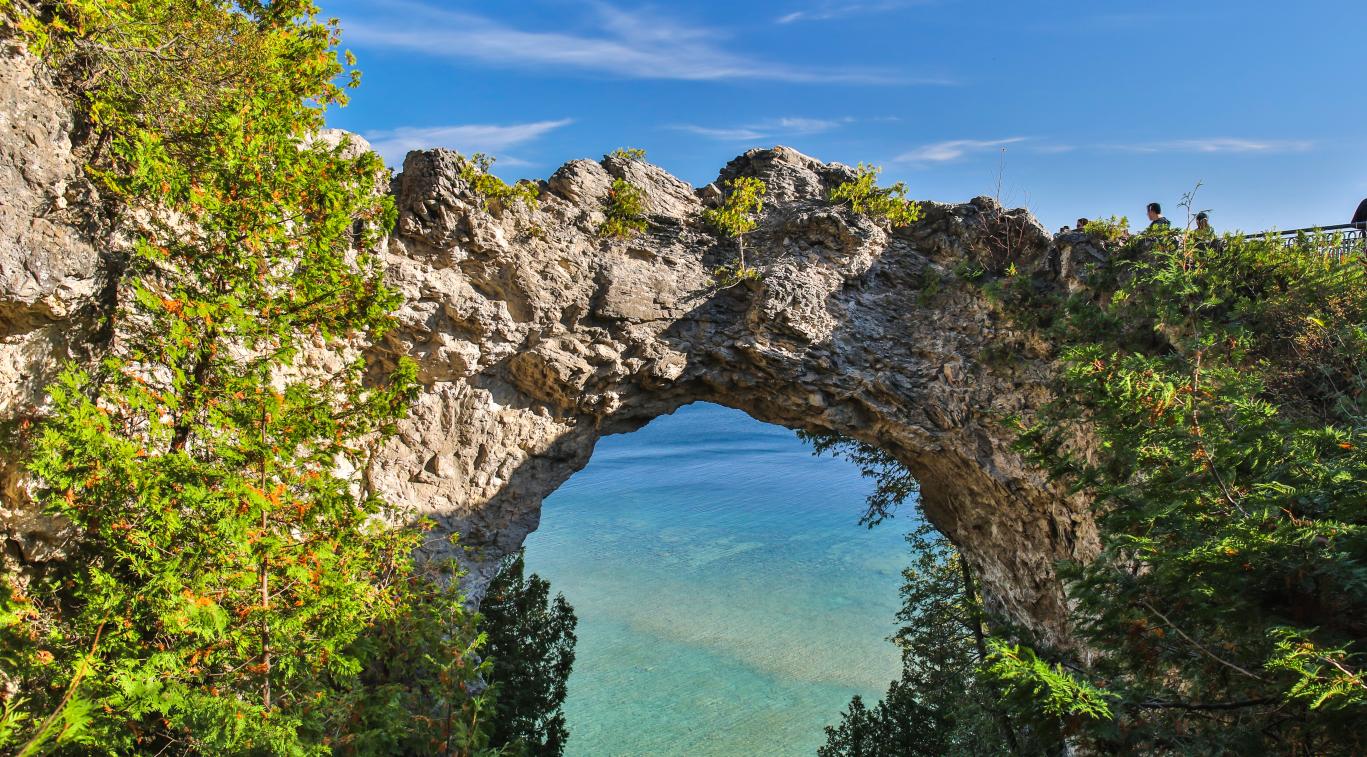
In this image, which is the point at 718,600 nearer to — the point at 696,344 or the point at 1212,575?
the point at 696,344

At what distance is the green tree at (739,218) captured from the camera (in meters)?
12.0

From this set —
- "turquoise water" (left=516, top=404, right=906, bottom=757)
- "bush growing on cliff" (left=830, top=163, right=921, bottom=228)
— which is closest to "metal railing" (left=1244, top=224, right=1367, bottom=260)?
"bush growing on cliff" (left=830, top=163, right=921, bottom=228)

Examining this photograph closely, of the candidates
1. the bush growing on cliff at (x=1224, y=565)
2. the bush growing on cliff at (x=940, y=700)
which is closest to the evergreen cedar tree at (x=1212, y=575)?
the bush growing on cliff at (x=1224, y=565)

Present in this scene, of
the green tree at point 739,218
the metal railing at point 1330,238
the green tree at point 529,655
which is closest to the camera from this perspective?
the metal railing at point 1330,238

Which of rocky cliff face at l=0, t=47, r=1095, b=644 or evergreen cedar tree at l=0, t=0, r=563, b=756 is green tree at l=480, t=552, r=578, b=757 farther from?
evergreen cedar tree at l=0, t=0, r=563, b=756

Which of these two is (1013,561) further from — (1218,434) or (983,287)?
(1218,434)

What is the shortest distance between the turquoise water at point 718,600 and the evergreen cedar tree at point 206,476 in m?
15.3

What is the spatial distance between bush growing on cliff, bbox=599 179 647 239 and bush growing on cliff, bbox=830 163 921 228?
3.90m

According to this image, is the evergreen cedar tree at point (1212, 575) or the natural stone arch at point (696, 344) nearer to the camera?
the evergreen cedar tree at point (1212, 575)

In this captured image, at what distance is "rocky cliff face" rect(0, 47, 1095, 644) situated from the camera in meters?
10.4

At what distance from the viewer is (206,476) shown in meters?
4.77

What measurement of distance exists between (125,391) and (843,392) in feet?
32.5

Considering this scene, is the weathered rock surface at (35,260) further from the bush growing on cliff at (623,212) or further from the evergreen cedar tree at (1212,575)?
the evergreen cedar tree at (1212,575)

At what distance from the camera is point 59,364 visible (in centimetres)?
614
